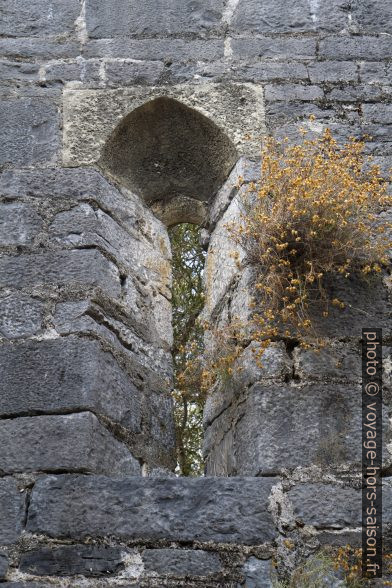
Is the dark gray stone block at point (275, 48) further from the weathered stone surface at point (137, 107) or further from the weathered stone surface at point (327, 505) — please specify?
the weathered stone surface at point (327, 505)

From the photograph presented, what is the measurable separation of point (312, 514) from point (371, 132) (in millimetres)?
1841

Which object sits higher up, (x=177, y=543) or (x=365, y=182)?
(x=365, y=182)

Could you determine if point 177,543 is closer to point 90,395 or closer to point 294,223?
point 90,395

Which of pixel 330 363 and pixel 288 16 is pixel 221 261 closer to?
pixel 330 363

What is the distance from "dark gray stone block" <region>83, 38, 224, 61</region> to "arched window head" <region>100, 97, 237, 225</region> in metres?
0.30

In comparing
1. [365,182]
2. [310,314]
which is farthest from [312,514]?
[365,182]

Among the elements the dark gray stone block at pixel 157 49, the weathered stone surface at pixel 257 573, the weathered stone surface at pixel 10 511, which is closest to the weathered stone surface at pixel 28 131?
the dark gray stone block at pixel 157 49

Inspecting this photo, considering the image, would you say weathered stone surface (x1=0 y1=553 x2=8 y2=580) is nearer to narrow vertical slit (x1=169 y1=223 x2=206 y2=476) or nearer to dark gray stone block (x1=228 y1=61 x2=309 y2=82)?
narrow vertical slit (x1=169 y1=223 x2=206 y2=476)

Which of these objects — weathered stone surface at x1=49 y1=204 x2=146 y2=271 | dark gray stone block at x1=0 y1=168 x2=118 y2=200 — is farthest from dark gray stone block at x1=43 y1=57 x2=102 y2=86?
weathered stone surface at x1=49 y1=204 x2=146 y2=271

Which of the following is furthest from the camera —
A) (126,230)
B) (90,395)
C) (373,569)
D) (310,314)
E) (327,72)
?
(327,72)

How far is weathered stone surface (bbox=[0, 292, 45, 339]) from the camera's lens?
147 inches

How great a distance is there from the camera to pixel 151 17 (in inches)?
187

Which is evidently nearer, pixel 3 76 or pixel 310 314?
pixel 310 314

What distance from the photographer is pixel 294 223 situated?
374 cm
